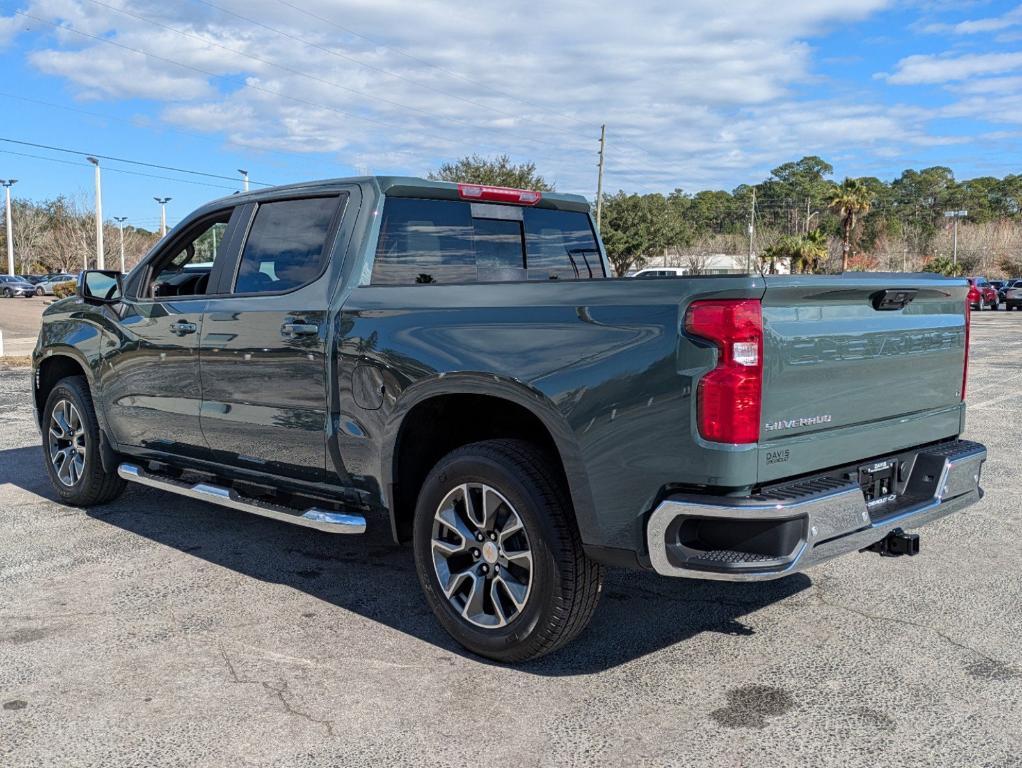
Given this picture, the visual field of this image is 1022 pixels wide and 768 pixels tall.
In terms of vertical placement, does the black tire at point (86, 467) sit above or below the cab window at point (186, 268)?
below

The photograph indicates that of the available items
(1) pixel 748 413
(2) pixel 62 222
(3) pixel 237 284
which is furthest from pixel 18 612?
(2) pixel 62 222

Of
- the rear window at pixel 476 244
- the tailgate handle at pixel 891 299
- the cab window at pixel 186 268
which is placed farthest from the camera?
the cab window at pixel 186 268

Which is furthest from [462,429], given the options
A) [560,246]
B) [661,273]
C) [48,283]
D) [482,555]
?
[48,283]

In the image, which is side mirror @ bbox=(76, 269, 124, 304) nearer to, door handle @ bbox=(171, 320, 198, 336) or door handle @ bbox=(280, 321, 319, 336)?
door handle @ bbox=(171, 320, 198, 336)

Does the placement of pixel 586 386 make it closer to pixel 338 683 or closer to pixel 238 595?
pixel 338 683

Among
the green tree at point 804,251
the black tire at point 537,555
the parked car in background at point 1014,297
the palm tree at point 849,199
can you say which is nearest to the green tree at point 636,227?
the green tree at point 804,251

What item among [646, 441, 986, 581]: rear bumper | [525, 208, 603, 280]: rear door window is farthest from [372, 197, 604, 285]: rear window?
[646, 441, 986, 581]: rear bumper

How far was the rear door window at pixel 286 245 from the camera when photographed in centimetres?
465

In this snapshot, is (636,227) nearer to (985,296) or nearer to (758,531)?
(985,296)

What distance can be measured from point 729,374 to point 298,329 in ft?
7.06

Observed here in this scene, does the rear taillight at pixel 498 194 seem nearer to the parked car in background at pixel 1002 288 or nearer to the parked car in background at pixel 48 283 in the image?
the parked car in background at pixel 1002 288

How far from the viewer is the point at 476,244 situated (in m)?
4.96

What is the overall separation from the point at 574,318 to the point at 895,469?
1.54 metres

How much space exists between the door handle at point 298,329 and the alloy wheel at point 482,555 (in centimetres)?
107
